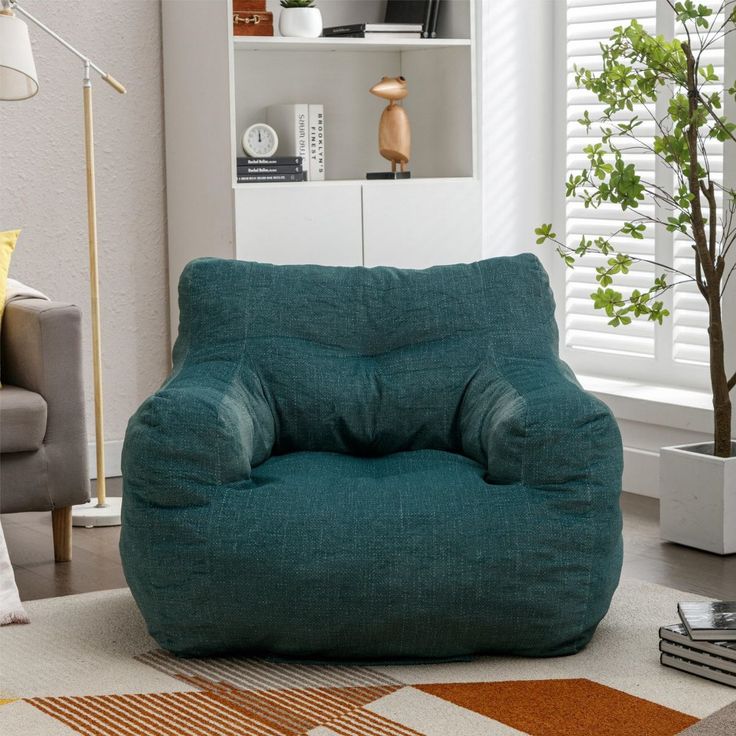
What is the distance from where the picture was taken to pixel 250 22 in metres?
4.07

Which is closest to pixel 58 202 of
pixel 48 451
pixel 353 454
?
Answer: pixel 48 451

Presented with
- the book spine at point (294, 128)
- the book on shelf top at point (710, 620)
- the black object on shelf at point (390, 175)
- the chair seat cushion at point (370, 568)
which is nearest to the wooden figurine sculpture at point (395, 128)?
the black object on shelf at point (390, 175)

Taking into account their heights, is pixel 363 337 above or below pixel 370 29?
below

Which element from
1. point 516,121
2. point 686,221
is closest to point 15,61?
point 686,221

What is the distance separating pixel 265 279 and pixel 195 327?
8.0 inches

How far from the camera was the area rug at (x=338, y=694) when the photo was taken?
7.39 feet

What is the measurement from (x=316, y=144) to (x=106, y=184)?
73 centimetres

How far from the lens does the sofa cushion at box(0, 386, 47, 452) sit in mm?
3182

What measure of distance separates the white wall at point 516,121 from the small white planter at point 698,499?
1.28m

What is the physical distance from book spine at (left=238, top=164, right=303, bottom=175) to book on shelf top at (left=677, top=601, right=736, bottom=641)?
2.13m

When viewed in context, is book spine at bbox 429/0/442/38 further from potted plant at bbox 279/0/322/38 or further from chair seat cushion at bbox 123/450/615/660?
chair seat cushion at bbox 123/450/615/660

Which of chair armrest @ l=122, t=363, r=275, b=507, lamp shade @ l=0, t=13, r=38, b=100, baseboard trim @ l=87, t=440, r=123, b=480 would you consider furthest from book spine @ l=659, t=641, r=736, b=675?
baseboard trim @ l=87, t=440, r=123, b=480

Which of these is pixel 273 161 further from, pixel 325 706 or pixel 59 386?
pixel 325 706

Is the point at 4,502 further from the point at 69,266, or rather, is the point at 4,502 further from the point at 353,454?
the point at 69,266
